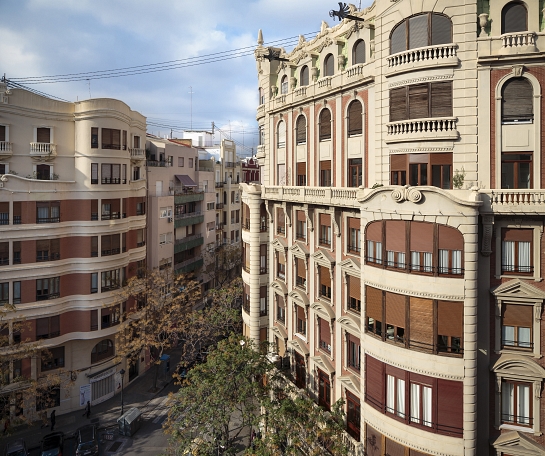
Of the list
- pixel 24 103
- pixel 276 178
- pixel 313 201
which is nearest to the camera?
pixel 313 201

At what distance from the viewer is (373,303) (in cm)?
2294

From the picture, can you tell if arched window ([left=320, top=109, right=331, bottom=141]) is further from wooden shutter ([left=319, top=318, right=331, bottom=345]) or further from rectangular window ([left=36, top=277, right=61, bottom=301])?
rectangular window ([left=36, top=277, right=61, bottom=301])

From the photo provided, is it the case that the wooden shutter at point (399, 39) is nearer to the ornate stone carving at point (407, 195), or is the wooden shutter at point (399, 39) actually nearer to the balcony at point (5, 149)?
the ornate stone carving at point (407, 195)

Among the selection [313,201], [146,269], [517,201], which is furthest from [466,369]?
[146,269]

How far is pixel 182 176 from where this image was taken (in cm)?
6316

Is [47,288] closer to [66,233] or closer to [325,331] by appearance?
[66,233]

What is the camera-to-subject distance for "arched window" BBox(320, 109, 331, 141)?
29.3m

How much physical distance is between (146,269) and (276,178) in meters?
21.7

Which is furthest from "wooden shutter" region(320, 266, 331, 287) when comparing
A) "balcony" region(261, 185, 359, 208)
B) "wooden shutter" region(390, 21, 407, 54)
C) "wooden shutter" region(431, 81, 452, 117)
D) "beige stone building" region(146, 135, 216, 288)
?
"beige stone building" region(146, 135, 216, 288)

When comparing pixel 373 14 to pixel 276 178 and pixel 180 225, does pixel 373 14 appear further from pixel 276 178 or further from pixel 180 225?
pixel 180 225

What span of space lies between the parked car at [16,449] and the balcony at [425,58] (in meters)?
36.9

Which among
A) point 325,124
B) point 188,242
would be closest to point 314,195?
point 325,124

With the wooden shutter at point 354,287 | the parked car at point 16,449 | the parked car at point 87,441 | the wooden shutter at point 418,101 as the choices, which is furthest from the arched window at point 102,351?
the wooden shutter at point 418,101

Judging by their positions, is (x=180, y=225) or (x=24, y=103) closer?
(x=24, y=103)
